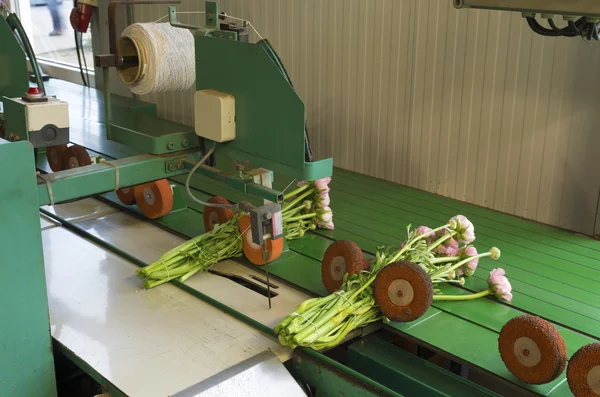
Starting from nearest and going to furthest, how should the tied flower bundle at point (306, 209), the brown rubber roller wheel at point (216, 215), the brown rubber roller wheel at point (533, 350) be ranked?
the brown rubber roller wheel at point (533, 350) < the brown rubber roller wheel at point (216, 215) < the tied flower bundle at point (306, 209)

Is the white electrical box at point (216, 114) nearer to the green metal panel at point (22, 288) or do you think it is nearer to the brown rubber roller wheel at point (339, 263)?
the brown rubber roller wheel at point (339, 263)

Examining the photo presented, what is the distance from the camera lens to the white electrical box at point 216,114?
2.76 m

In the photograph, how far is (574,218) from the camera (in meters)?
3.82

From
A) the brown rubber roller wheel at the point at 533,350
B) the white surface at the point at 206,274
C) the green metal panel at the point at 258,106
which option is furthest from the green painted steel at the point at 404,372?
the green metal panel at the point at 258,106

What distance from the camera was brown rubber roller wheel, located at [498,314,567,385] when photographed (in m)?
2.17

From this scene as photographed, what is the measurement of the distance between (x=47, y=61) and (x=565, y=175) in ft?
21.2

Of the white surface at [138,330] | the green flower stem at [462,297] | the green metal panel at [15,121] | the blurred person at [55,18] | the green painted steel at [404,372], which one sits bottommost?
the green painted steel at [404,372]

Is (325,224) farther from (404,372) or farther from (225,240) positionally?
(404,372)

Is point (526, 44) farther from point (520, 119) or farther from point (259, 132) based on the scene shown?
point (259, 132)

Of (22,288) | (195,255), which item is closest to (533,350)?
(195,255)

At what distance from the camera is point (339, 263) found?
281 cm

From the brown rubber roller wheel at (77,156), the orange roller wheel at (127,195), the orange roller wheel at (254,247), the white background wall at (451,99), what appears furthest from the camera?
the brown rubber roller wheel at (77,156)

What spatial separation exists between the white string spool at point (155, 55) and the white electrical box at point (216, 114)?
0.27 metres

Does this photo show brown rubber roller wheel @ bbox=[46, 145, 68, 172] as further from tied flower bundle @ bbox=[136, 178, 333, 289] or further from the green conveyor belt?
tied flower bundle @ bbox=[136, 178, 333, 289]
